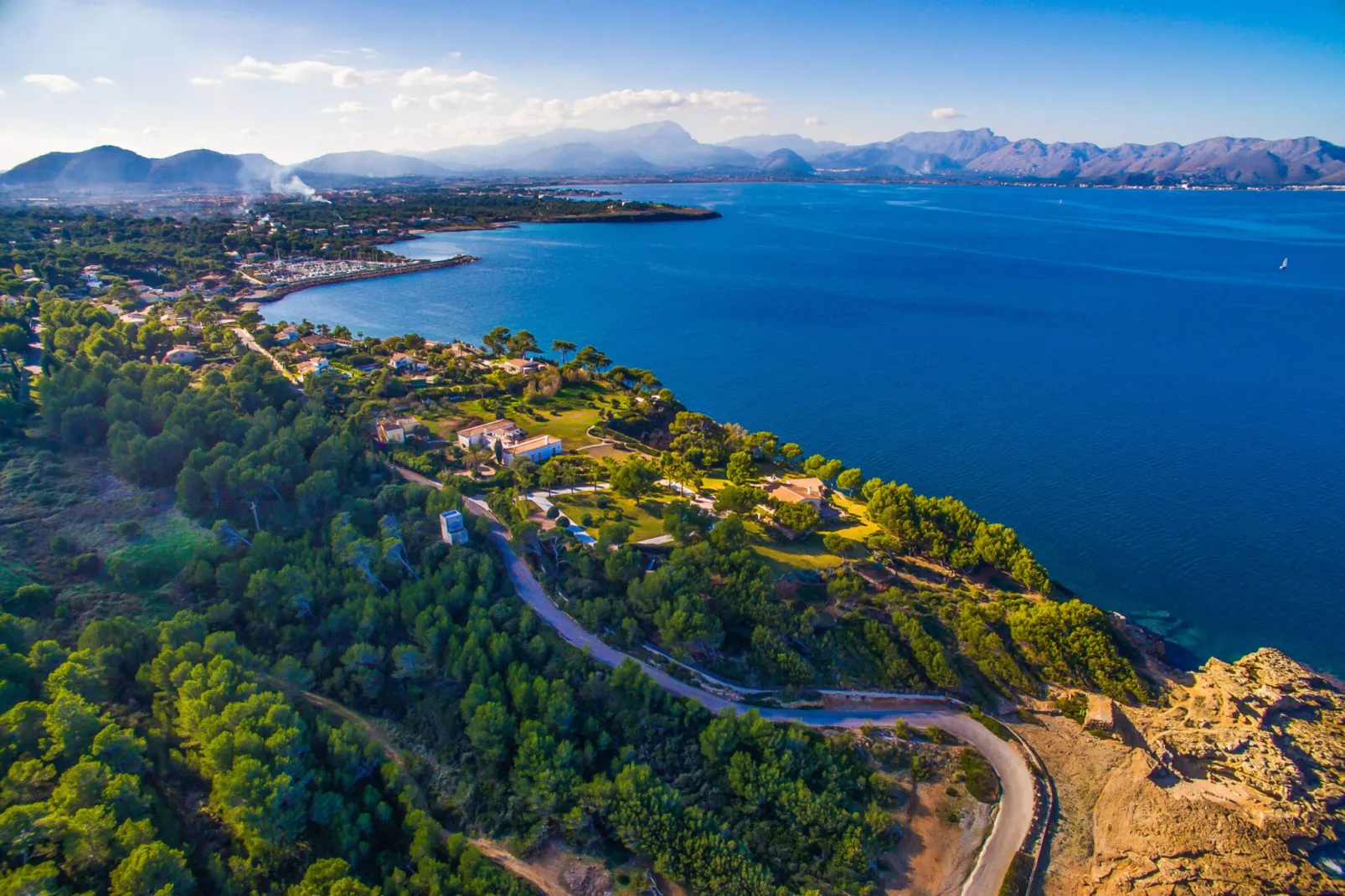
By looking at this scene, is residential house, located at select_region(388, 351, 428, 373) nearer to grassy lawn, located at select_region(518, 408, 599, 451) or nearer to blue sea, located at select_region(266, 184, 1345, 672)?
blue sea, located at select_region(266, 184, 1345, 672)

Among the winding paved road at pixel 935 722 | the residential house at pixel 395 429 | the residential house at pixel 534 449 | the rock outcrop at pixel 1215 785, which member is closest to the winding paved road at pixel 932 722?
the winding paved road at pixel 935 722

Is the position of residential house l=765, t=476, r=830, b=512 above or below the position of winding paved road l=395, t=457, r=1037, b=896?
above

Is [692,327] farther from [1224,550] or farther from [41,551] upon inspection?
[41,551]

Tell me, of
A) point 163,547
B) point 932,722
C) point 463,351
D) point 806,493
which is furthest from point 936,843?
point 463,351

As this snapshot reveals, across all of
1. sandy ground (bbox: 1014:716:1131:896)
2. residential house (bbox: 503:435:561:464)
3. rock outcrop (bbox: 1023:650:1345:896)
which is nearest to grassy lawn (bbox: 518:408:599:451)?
residential house (bbox: 503:435:561:464)

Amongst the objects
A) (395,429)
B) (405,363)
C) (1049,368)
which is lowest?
(1049,368)

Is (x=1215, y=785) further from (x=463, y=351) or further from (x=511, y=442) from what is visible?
(x=463, y=351)
